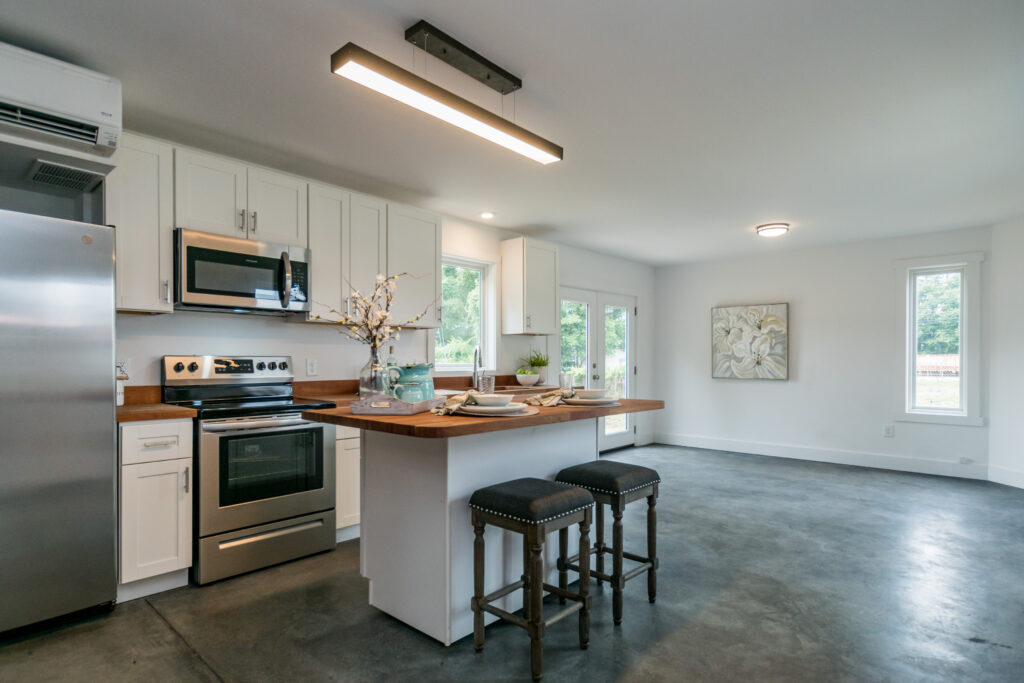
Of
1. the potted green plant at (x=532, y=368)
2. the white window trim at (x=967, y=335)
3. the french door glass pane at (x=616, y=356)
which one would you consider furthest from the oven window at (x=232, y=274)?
the white window trim at (x=967, y=335)

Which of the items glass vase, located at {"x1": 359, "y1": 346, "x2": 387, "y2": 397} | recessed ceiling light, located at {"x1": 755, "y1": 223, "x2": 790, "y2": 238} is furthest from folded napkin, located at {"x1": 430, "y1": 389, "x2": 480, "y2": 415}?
recessed ceiling light, located at {"x1": 755, "y1": 223, "x2": 790, "y2": 238}

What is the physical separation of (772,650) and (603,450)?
171 inches

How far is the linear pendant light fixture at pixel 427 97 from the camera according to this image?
6.43 feet

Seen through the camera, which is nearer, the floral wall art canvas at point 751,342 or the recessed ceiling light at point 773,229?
the recessed ceiling light at point 773,229

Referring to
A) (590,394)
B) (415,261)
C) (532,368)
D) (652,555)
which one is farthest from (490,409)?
(532,368)

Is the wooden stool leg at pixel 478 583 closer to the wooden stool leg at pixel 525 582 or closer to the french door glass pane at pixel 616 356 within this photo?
the wooden stool leg at pixel 525 582

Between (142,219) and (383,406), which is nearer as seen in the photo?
(383,406)

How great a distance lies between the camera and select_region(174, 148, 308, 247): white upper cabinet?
10.0 ft

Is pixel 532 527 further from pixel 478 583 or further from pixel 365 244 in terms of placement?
pixel 365 244

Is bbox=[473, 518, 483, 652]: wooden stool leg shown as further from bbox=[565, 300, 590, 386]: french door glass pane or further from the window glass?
bbox=[565, 300, 590, 386]: french door glass pane

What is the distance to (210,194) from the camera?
124 inches

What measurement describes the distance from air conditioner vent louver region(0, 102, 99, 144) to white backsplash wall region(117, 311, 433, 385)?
110 cm

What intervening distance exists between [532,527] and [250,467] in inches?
72.7

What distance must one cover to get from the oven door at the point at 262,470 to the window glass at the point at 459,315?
5.33 feet
